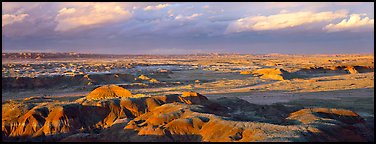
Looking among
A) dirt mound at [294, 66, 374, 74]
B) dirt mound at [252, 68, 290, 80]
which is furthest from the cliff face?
dirt mound at [294, 66, 374, 74]

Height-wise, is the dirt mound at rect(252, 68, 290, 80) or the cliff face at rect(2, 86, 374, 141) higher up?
the dirt mound at rect(252, 68, 290, 80)

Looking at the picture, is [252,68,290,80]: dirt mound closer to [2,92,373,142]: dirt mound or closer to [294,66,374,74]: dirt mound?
[294,66,374,74]: dirt mound

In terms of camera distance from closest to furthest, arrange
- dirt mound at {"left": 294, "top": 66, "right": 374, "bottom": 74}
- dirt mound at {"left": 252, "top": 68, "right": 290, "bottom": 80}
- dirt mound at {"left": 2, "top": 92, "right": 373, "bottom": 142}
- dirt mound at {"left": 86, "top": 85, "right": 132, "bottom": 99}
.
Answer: dirt mound at {"left": 2, "top": 92, "right": 373, "bottom": 142}, dirt mound at {"left": 86, "top": 85, "right": 132, "bottom": 99}, dirt mound at {"left": 252, "top": 68, "right": 290, "bottom": 80}, dirt mound at {"left": 294, "top": 66, "right": 374, "bottom": 74}

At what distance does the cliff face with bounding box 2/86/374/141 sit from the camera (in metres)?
21.5

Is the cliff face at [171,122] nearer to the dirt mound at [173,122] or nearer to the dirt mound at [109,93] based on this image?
the dirt mound at [173,122]

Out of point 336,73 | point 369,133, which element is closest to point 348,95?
point 369,133

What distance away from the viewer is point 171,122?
77.3 ft

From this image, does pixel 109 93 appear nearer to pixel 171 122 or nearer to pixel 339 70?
pixel 171 122

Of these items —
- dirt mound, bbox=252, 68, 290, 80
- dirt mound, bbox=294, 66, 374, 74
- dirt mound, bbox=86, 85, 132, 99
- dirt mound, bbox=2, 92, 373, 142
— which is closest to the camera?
dirt mound, bbox=2, 92, 373, 142

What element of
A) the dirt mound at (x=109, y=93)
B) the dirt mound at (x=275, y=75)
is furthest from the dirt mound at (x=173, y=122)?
the dirt mound at (x=275, y=75)

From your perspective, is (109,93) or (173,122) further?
(109,93)

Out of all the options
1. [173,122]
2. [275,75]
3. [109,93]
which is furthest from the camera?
[275,75]

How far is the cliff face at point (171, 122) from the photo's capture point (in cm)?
2153

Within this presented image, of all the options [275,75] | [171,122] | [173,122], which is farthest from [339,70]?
[173,122]
